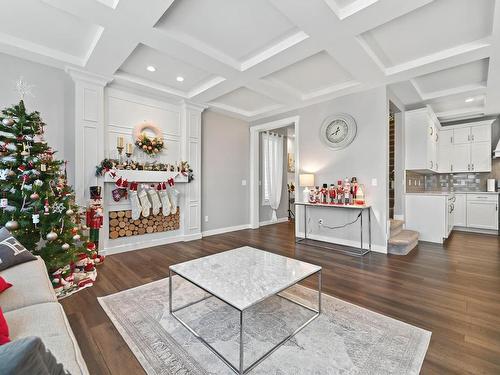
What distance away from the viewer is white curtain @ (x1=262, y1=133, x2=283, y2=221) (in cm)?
647

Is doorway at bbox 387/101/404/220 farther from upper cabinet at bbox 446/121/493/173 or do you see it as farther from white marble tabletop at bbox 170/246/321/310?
white marble tabletop at bbox 170/246/321/310

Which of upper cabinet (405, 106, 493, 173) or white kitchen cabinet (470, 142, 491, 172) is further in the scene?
white kitchen cabinet (470, 142, 491, 172)

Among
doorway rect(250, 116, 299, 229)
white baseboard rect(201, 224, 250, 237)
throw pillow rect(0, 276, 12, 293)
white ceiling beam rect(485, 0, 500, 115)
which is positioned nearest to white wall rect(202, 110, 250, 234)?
white baseboard rect(201, 224, 250, 237)

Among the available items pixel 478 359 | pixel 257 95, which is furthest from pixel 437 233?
pixel 257 95

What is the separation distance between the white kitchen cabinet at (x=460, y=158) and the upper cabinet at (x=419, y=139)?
1.42 m

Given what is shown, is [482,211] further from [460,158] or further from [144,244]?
[144,244]

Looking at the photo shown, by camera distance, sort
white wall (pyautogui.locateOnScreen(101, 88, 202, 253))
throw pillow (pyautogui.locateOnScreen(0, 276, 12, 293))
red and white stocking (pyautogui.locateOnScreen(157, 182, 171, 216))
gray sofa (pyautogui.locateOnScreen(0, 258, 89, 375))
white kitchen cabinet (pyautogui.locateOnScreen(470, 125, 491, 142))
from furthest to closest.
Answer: white kitchen cabinet (pyautogui.locateOnScreen(470, 125, 491, 142))
red and white stocking (pyautogui.locateOnScreen(157, 182, 171, 216))
white wall (pyautogui.locateOnScreen(101, 88, 202, 253))
throw pillow (pyautogui.locateOnScreen(0, 276, 12, 293))
gray sofa (pyautogui.locateOnScreen(0, 258, 89, 375))

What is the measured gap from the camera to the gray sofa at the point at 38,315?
3.28ft

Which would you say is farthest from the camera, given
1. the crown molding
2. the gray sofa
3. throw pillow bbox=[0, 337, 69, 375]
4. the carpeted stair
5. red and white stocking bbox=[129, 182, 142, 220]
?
red and white stocking bbox=[129, 182, 142, 220]

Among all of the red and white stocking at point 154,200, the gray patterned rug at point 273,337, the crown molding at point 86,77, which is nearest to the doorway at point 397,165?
the gray patterned rug at point 273,337

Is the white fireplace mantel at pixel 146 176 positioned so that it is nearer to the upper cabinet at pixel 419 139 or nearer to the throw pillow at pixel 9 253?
the throw pillow at pixel 9 253

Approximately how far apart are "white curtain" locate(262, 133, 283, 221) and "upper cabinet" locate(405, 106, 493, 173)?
9.93 feet

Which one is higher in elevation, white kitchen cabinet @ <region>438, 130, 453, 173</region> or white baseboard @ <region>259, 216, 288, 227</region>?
white kitchen cabinet @ <region>438, 130, 453, 173</region>

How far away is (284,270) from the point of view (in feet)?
6.57
